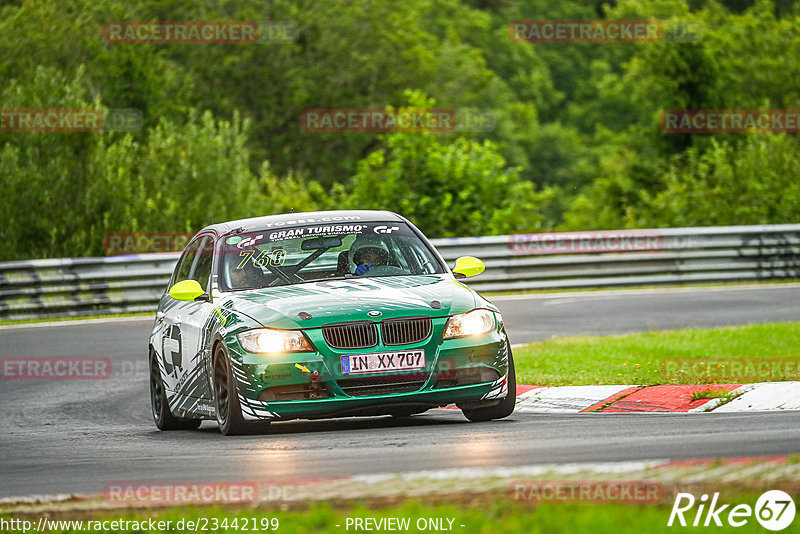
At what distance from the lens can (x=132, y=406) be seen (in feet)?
44.2

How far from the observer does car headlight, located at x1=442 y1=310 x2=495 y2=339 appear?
9.67 meters

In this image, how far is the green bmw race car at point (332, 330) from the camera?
9484 mm

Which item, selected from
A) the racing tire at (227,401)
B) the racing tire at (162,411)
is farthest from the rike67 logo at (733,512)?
the racing tire at (162,411)

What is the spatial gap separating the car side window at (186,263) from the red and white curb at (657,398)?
9.39 feet

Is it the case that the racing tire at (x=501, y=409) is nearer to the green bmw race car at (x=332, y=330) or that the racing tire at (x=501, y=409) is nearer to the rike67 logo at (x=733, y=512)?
the green bmw race car at (x=332, y=330)

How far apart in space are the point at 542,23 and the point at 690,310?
222 ft

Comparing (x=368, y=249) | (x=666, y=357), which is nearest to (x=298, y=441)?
(x=368, y=249)

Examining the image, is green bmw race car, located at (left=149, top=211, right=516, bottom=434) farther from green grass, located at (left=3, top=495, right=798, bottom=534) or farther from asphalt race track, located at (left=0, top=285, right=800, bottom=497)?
green grass, located at (left=3, top=495, right=798, bottom=534)

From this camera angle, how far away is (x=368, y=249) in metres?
10.9

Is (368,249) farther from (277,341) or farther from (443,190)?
(443,190)

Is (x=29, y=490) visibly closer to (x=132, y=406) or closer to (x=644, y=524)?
(x=644, y=524)

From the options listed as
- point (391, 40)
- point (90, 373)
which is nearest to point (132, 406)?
point (90, 373)

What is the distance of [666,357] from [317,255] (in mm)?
4409

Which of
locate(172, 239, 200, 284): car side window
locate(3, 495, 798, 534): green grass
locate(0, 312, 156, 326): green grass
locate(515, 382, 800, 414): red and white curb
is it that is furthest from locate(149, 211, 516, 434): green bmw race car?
locate(0, 312, 156, 326): green grass
